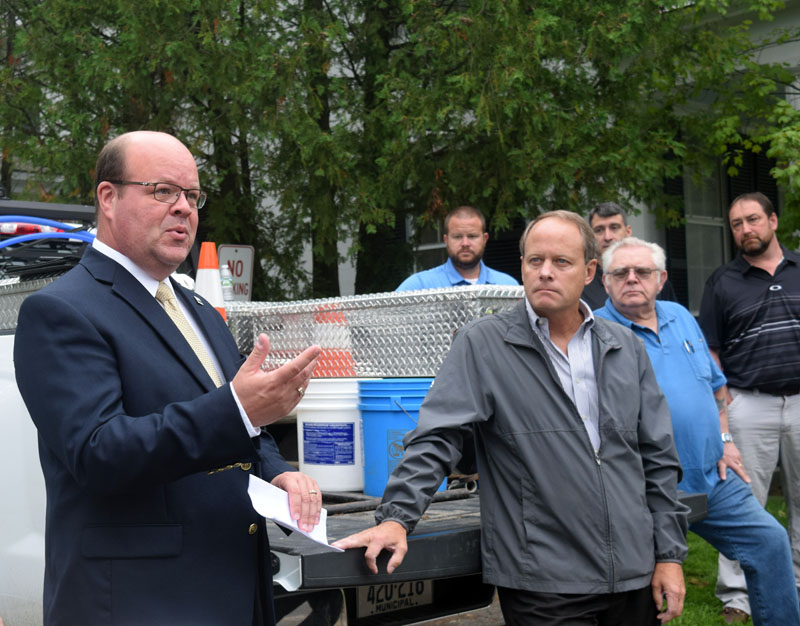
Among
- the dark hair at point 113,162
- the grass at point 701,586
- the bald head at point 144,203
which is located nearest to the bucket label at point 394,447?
the bald head at point 144,203

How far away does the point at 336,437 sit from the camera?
371 centimetres

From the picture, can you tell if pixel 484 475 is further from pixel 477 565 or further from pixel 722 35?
pixel 722 35

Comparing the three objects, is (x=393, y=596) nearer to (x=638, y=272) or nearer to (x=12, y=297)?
(x=638, y=272)

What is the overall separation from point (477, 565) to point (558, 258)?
1023 millimetres

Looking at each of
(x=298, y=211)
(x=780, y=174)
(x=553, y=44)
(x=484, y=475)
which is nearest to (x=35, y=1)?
(x=298, y=211)

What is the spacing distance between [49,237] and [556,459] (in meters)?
2.57

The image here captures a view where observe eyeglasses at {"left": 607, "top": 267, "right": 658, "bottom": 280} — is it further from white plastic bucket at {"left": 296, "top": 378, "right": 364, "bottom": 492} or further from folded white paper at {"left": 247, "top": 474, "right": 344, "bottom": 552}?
folded white paper at {"left": 247, "top": 474, "right": 344, "bottom": 552}

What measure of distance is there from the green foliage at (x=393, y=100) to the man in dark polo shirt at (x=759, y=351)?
8.20 ft

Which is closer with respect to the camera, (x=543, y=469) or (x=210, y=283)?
(x=543, y=469)

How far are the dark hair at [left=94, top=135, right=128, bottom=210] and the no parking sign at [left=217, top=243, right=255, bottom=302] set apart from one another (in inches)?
296

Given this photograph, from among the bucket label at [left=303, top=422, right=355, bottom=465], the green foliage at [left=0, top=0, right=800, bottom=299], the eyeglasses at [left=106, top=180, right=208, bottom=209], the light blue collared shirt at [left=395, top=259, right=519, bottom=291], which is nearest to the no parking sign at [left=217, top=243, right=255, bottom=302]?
the green foliage at [left=0, top=0, right=800, bottom=299]

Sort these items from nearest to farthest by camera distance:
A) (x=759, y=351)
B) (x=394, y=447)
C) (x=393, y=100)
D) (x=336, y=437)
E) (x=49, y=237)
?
1. (x=394, y=447)
2. (x=336, y=437)
3. (x=49, y=237)
4. (x=759, y=351)
5. (x=393, y=100)

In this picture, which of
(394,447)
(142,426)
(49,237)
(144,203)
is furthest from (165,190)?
(49,237)

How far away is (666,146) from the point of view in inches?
361
